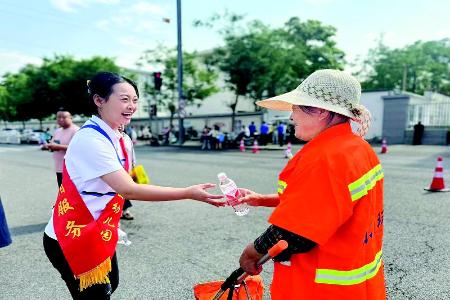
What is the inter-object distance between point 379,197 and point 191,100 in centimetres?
2953

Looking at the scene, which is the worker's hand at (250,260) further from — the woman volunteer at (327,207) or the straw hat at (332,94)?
the straw hat at (332,94)

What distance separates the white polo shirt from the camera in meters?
1.81

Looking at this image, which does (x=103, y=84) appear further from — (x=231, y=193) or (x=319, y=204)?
(x=319, y=204)

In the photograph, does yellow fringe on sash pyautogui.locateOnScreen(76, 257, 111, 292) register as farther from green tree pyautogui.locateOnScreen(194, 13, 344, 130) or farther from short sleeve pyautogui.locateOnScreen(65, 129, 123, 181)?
green tree pyautogui.locateOnScreen(194, 13, 344, 130)

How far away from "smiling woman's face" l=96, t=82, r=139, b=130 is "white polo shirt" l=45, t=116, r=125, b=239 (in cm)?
8

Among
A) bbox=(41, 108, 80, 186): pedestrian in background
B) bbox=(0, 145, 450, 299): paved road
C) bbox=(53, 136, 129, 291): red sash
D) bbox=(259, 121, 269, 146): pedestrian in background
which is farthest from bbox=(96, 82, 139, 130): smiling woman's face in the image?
bbox=(259, 121, 269, 146): pedestrian in background

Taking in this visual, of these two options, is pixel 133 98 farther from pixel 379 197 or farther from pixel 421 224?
pixel 421 224

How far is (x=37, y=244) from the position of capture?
182 inches

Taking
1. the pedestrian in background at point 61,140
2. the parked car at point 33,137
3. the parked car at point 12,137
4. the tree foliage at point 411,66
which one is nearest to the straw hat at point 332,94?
the pedestrian in background at point 61,140

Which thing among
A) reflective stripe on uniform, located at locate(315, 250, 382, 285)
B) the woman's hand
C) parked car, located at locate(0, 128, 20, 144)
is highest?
the woman's hand

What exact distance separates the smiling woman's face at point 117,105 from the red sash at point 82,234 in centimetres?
38

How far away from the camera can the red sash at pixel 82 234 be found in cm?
187

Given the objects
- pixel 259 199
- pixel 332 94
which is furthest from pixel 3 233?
pixel 332 94

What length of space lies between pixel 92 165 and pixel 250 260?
91cm
